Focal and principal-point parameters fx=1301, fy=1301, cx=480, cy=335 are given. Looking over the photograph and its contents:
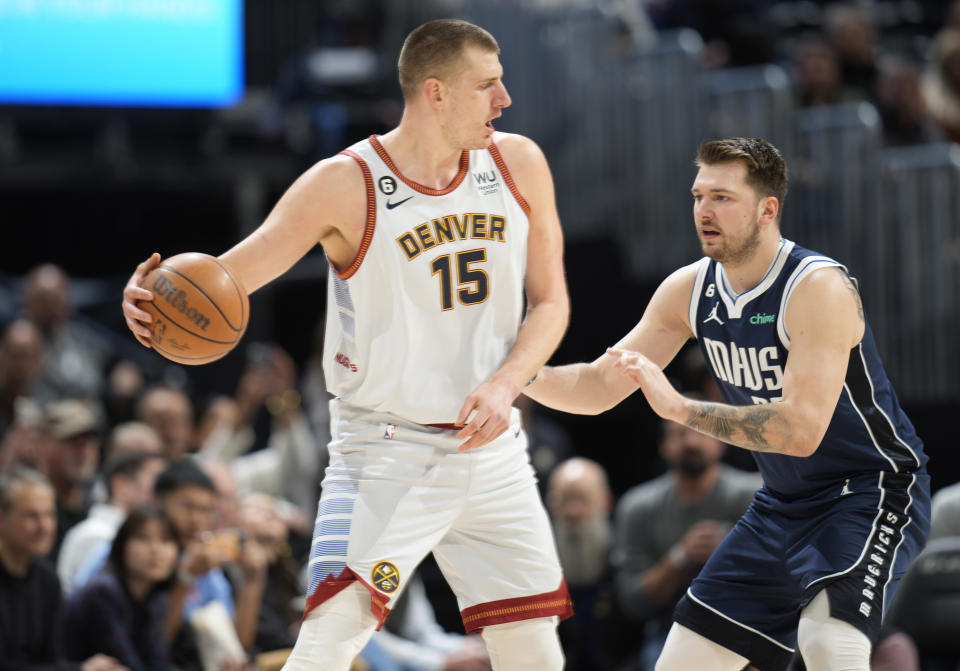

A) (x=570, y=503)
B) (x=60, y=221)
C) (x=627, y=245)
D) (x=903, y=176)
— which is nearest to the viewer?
(x=570, y=503)

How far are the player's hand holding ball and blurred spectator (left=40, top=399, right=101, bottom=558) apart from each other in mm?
3761

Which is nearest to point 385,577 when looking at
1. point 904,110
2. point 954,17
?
point 904,110

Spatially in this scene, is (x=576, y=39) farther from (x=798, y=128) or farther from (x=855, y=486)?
(x=855, y=486)

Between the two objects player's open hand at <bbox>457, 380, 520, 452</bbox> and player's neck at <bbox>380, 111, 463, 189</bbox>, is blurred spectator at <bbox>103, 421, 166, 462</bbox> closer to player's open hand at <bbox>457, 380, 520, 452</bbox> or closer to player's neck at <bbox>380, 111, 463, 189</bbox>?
player's neck at <bbox>380, 111, 463, 189</bbox>

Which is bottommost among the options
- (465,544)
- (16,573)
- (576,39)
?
(16,573)

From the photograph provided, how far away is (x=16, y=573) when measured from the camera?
6.15 m

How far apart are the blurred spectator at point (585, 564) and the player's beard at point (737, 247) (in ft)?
10.9

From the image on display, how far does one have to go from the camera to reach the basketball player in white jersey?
4.12m

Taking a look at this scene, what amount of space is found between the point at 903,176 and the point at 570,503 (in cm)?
329

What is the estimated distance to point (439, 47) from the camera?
418cm

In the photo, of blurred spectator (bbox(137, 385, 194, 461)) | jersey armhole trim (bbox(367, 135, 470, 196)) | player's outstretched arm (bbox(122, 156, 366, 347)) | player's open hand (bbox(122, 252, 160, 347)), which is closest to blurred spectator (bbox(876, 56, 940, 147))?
blurred spectator (bbox(137, 385, 194, 461))

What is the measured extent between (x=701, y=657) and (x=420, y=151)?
1.91m

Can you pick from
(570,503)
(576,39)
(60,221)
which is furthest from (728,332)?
(60,221)

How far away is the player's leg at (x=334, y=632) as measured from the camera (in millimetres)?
3988
